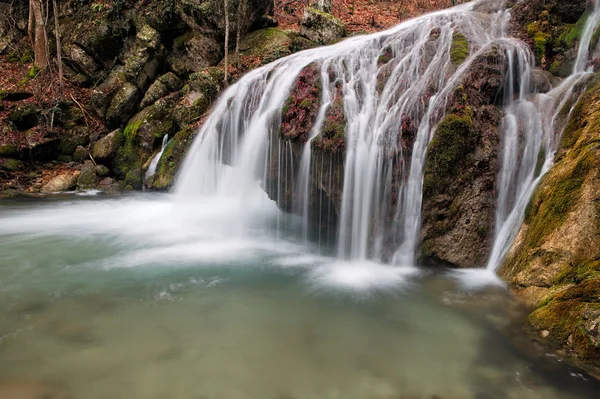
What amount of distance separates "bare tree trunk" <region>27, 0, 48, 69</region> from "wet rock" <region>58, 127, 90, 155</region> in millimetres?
4823

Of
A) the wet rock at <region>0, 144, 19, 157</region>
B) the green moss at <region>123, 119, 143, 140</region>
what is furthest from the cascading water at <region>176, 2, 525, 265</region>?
the wet rock at <region>0, 144, 19, 157</region>

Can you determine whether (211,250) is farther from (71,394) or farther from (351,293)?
(71,394)

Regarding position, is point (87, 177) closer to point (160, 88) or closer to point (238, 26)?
point (160, 88)

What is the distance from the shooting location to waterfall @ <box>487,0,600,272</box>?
6.07 m

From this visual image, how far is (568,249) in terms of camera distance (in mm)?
4734

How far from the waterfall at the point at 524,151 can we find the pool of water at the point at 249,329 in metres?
1.39

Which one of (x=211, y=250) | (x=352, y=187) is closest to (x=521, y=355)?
(x=352, y=187)

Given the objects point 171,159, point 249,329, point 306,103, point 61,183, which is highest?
point 306,103

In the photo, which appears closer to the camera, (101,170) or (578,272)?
(578,272)

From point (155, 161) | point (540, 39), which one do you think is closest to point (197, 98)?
point (155, 161)

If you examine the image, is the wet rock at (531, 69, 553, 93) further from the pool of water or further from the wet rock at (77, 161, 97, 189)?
the wet rock at (77, 161, 97, 189)

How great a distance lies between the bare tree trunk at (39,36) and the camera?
1722 cm

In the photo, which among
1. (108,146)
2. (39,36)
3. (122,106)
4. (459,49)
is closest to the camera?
(459,49)

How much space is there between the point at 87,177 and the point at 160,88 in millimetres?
4568
